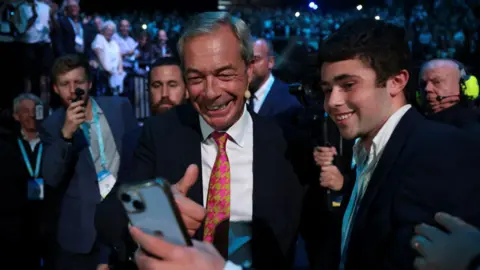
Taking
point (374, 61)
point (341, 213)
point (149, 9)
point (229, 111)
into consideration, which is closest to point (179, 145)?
point (229, 111)

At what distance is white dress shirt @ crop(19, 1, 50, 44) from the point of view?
626cm

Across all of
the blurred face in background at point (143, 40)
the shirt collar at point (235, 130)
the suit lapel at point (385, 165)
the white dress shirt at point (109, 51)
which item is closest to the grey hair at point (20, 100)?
the shirt collar at point (235, 130)

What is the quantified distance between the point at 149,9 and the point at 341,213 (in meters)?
17.7

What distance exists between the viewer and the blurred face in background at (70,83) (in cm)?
323

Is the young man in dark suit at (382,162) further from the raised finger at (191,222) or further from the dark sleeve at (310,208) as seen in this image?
the dark sleeve at (310,208)

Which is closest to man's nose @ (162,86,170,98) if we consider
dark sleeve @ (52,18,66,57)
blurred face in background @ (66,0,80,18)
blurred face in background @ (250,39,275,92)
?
blurred face in background @ (250,39,275,92)

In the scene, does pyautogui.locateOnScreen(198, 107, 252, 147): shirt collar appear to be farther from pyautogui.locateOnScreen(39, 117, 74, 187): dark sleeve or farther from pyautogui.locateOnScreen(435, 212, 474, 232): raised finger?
pyautogui.locateOnScreen(39, 117, 74, 187): dark sleeve

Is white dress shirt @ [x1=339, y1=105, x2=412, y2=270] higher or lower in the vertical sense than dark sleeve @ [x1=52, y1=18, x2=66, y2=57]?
lower

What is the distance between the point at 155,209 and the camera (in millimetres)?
790

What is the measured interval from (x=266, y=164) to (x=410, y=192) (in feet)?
2.51

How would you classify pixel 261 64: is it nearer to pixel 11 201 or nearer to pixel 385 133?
pixel 11 201

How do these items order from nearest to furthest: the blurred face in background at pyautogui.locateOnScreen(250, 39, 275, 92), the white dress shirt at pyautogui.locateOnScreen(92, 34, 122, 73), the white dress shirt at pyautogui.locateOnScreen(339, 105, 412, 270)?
the white dress shirt at pyautogui.locateOnScreen(339, 105, 412, 270)
the blurred face in background at pyautogui.locateOnScreen(250, 39, 275, 92)
the white dress shirt at pyautogui.locateOnScreen(92, 34, 122, 73)

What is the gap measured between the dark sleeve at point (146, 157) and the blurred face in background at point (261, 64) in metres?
2.75

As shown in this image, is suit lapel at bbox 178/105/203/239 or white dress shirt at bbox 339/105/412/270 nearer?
white dress shirt at bbox 339/105/412/270
